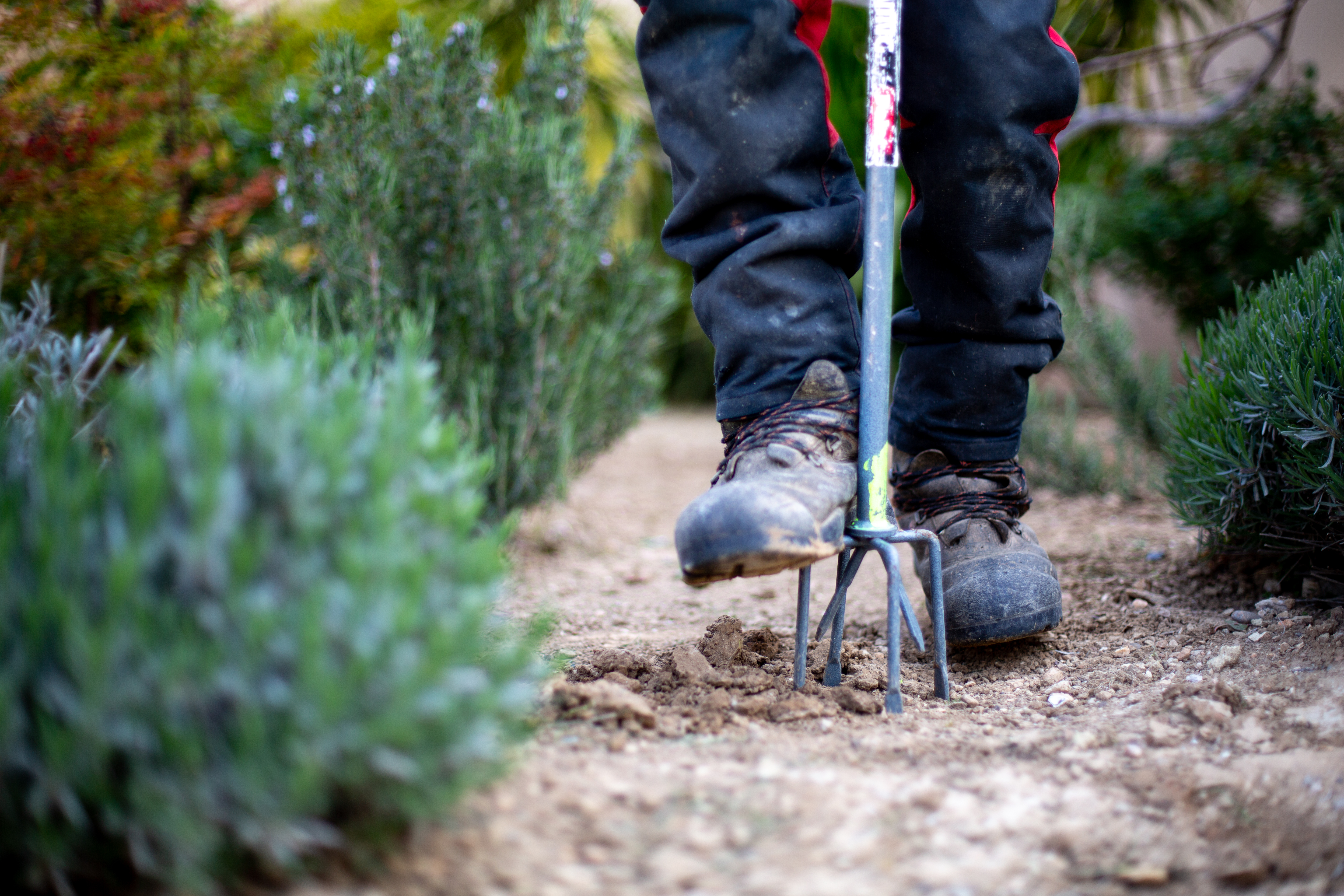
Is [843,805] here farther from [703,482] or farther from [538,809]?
[703,482]

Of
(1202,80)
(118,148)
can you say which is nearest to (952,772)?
(118,148)

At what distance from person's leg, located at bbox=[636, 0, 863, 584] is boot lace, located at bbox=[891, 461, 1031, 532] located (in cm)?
30

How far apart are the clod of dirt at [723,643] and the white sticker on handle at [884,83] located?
0.71 metres

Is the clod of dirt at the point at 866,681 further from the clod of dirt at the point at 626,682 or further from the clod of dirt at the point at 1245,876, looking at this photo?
the clod of dirt at the point at 1245,876

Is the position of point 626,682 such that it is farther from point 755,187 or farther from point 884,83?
point 884,83

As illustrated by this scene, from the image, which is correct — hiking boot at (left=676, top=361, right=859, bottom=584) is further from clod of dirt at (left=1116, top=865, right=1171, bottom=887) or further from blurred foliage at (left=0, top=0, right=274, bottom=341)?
blurred foliage at (left=0, top=0, right=274, bottom=341)

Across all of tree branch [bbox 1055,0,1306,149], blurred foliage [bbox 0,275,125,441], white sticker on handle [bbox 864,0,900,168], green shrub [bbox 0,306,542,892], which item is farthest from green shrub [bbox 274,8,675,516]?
tree branch [bbox 1055,0,1306,149]

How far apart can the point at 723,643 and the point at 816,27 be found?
3.09ft

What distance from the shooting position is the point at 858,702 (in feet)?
3.91

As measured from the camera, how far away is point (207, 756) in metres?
0.67

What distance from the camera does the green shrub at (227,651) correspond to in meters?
0.66

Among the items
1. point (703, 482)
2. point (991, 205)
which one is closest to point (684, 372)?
point (703, 482)

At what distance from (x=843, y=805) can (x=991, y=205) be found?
94 cm

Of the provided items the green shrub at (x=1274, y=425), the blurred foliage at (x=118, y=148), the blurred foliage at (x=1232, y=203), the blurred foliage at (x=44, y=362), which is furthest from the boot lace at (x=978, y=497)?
the blurred foliage at (x=1232, y=203)
